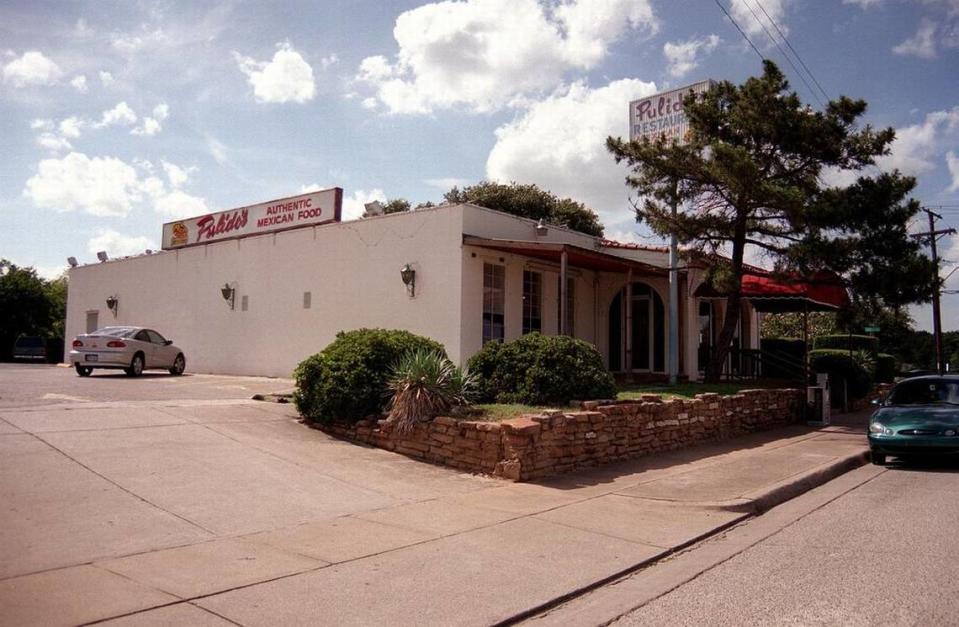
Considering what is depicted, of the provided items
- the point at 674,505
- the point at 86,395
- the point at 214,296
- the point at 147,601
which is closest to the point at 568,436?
the point at 674,505

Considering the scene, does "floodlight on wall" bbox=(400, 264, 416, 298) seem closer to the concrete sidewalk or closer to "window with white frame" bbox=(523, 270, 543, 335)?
"window with white frame" bbox=(523, 270, 543, 335)

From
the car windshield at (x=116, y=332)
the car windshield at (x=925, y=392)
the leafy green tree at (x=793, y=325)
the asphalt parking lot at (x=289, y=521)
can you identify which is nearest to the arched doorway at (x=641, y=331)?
the car windshield at (x=925, y=392)

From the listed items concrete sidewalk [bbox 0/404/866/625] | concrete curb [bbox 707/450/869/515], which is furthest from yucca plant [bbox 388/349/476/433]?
concrete curb [bbox 707/450/869/515]

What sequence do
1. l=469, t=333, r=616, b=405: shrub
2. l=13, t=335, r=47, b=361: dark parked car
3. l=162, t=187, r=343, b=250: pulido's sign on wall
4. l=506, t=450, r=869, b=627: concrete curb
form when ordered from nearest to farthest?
l=506, t=450, r=869, b=627: concrete curb, l=469, t=333, r=616, b=405: shrub, l=162, t=187, r=343, b=250: pulido's sign on wall, l=13, t=335, r=47, b=361: dark parked car

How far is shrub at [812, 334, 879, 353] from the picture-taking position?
32.0 meters

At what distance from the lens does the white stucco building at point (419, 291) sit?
1680 cm

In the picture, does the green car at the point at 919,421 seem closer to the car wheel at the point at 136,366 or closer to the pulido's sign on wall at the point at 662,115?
the pulido's sign on wall at the point at 662,115

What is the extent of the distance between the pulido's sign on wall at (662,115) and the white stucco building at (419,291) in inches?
126

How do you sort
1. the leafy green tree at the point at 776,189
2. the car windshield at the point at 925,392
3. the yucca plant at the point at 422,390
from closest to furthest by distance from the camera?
the yucca plant at the point at 422,390, the car windshield at the point at 925,392, the leafy green tree at the point at 776,189

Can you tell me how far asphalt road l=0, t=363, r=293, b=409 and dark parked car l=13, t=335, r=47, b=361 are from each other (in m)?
15.3

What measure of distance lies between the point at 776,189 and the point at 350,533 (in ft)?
39.2

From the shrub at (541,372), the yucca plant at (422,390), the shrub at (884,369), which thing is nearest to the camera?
the yucca plant at (422,390)

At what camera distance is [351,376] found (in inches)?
436

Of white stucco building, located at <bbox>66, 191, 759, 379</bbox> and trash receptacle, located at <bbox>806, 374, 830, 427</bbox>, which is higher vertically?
white stucco building, located at <bbox>66, 191, 759, 379</bbox>
